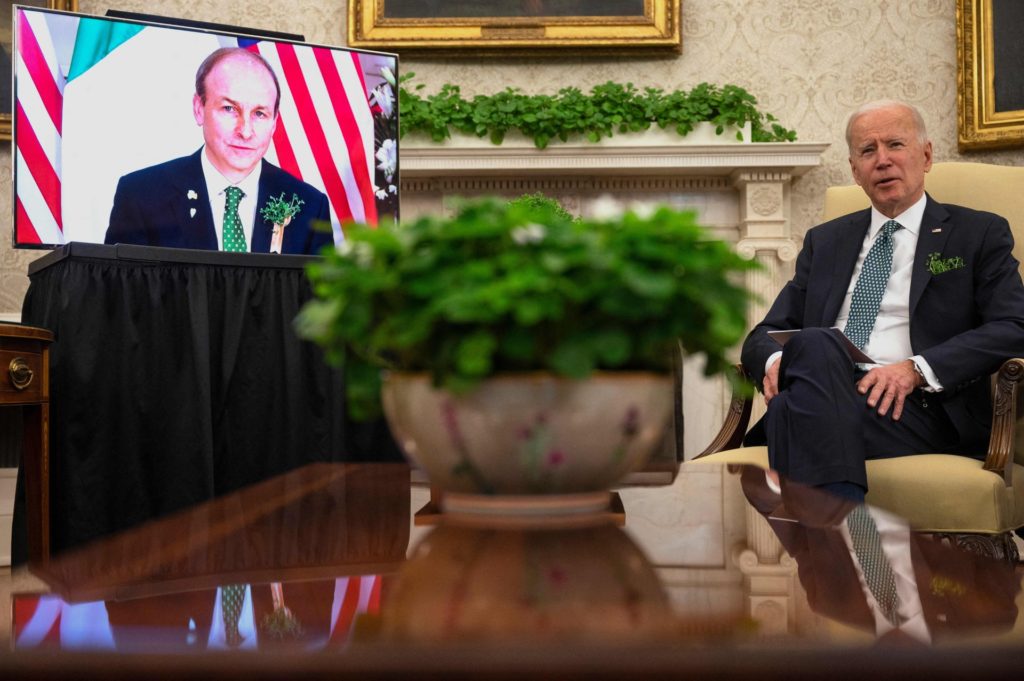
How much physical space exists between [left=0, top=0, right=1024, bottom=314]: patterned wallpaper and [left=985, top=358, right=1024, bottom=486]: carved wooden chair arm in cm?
194

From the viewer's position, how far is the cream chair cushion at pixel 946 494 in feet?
6.36

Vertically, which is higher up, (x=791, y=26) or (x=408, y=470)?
(x=791, y=26)

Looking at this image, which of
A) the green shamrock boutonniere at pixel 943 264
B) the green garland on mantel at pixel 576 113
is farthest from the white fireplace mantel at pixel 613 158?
the green shamrock boutonniere at pixel 943 264

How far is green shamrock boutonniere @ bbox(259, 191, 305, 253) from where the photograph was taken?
2.85m

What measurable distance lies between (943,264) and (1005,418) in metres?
0.59

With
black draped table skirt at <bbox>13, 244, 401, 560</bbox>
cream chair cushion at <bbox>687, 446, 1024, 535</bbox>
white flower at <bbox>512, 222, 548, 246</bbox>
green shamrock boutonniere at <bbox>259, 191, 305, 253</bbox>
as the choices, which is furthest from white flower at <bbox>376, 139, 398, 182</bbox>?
white flower at <bbox>512, 222, 548, 246</bbox>

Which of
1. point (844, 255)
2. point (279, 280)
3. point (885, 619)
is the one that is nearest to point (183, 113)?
point (279, 280)

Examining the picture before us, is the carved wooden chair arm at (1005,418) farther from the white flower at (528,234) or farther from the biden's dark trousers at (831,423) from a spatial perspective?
the white flower at (528,234)

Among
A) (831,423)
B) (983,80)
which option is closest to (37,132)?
A: (831,423)

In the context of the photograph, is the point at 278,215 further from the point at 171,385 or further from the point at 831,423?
the point at 831,423

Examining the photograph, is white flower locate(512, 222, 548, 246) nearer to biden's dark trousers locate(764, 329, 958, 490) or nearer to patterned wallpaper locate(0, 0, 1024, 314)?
biden's dark trousers locate(764, 329, 958, 490)

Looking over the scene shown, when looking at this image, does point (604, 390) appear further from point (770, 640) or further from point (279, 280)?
point (279, 280)

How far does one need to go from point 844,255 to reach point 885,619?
235cm

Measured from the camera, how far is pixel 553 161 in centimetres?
380
